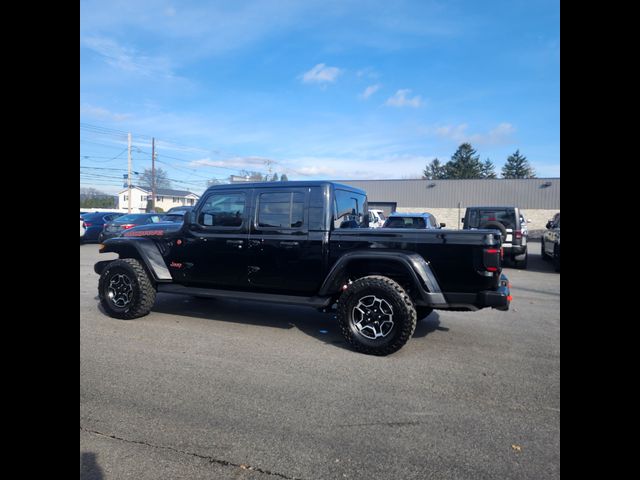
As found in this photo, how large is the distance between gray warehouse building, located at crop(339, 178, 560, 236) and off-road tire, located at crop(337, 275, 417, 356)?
101 ft

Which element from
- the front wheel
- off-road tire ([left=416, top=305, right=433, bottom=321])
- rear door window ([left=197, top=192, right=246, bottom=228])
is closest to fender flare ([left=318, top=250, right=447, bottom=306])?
off-road tire ([left=416, top=305, right=433, bottom=321])

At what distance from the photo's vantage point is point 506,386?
387 centimetres

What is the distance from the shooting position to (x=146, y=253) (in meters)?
6.04

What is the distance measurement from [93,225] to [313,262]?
55.6 ft

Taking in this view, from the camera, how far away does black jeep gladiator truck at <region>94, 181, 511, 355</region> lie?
15.1ft

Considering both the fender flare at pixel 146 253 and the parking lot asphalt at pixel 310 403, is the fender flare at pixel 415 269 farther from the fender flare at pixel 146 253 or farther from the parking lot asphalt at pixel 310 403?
the fender flare at pixel 146 253

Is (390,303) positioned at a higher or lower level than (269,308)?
A: higher

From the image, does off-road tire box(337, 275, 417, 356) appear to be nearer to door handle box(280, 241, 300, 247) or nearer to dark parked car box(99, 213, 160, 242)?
door handle box(280, 241, 300, 247)
